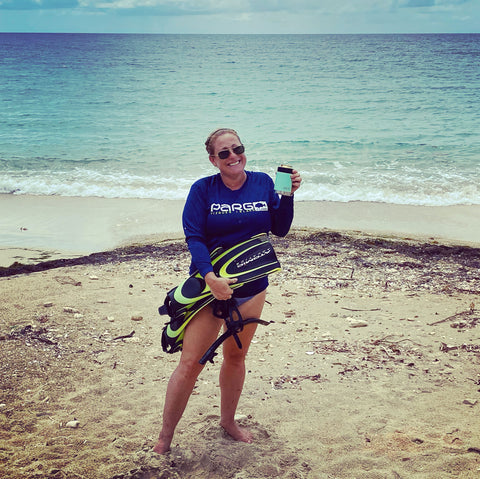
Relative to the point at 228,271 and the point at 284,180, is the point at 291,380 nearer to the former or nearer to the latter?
the point at 228,271

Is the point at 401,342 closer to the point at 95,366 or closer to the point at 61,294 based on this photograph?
the point at 95,366

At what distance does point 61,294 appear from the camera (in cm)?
557

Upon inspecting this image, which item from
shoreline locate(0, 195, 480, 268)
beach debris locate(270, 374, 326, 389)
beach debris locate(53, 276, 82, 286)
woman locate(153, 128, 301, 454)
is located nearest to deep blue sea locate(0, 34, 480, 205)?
shoreline locate(0, 195, 480, 268)

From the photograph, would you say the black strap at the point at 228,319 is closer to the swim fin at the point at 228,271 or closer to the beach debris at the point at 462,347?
the swim fin at the point at 228,271

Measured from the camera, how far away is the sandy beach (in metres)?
3.04

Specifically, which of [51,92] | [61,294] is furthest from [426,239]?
[51,92]

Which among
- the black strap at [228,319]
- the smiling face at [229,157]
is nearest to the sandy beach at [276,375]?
the black strap at [228,319]

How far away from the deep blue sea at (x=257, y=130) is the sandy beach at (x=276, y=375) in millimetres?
5956

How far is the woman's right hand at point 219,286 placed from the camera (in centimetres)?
260

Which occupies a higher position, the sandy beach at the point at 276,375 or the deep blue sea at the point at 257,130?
the deep blue sea at the point at 257,130

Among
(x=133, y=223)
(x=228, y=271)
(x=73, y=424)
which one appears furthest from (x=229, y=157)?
(x=133, y=223)

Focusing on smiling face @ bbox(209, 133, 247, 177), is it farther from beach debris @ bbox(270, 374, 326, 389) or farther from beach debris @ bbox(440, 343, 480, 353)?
beach debris @ bbox(440, 343, 480, 353)

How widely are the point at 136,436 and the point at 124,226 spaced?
6.44 metres

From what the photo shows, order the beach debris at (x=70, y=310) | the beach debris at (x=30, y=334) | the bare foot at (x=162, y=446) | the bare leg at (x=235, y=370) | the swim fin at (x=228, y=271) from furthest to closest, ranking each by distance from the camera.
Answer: the beach debris at (x=70, y=310) < the beach debris at (x=30, y=334) < the bare foot at (x=162, y=446) < the bare leg at (x=235, y=370) < the swim fin at (x=228, y=271)
